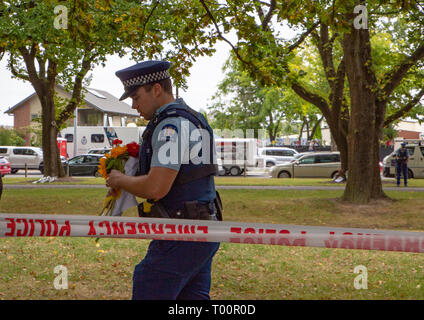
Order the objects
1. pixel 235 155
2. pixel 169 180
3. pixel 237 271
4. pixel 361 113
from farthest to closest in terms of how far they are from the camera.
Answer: pixel 235 155
pixel 361 113
pixel 237 271
pixel 169 180

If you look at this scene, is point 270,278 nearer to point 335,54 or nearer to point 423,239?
point 423,239

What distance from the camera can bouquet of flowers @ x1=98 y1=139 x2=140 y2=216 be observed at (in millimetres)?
2789

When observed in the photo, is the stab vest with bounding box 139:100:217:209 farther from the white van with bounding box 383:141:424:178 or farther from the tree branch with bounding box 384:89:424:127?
the white van with bounding box 383:141:424:178

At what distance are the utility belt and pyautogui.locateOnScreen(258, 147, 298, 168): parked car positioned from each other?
109 feet

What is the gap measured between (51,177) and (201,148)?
22414 mm

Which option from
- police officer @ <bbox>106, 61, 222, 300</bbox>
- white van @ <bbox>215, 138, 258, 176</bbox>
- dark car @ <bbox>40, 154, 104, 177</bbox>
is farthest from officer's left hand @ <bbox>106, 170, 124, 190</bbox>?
white van @ <bbox>215, 138, 258, 176</bbox>

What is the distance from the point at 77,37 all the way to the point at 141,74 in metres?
7.08

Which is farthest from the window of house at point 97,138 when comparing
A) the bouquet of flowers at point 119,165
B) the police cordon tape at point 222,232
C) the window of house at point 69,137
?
the bouquet of flowers at point 119,165

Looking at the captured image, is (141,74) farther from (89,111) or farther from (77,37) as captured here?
(89,111)

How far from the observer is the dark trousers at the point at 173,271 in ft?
8.52

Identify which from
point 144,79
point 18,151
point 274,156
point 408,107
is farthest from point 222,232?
point 18,151

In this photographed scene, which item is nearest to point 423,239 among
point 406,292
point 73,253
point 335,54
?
point 406,292

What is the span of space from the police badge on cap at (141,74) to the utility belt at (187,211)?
0.63 meters

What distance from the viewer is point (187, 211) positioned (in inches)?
105
